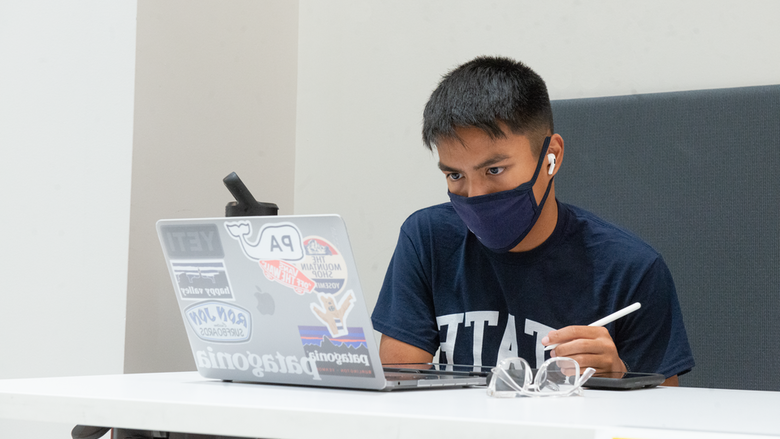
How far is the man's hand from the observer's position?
89 cm

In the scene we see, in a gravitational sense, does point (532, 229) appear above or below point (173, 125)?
below

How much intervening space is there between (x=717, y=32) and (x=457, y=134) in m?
0.92

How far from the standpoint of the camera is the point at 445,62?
2.04 meters

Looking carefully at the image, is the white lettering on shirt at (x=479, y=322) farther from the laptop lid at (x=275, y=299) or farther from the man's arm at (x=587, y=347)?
A: the laptop lid at (x=275, y=299)

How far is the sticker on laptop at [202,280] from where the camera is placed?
724 mm

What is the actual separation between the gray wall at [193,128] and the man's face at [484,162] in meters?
0.71

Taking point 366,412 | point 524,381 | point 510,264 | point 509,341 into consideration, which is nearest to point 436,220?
point 510,264

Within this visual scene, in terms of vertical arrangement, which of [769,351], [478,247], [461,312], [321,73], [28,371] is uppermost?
[321,73]

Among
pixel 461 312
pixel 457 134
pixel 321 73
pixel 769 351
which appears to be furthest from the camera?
pixel 321 73

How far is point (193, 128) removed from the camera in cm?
175

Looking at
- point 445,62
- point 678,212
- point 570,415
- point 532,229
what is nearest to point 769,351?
point 678,212

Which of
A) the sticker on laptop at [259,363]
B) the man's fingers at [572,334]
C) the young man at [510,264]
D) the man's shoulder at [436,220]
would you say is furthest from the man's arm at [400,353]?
the sticker on laptop at [259,363]

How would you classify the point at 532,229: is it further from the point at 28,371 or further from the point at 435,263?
the point at 28,371

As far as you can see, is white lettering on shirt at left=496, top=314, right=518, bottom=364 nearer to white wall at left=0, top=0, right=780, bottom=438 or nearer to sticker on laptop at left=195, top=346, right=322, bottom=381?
sticker on laptop at left=195, top=346, right=322, bottom=381
